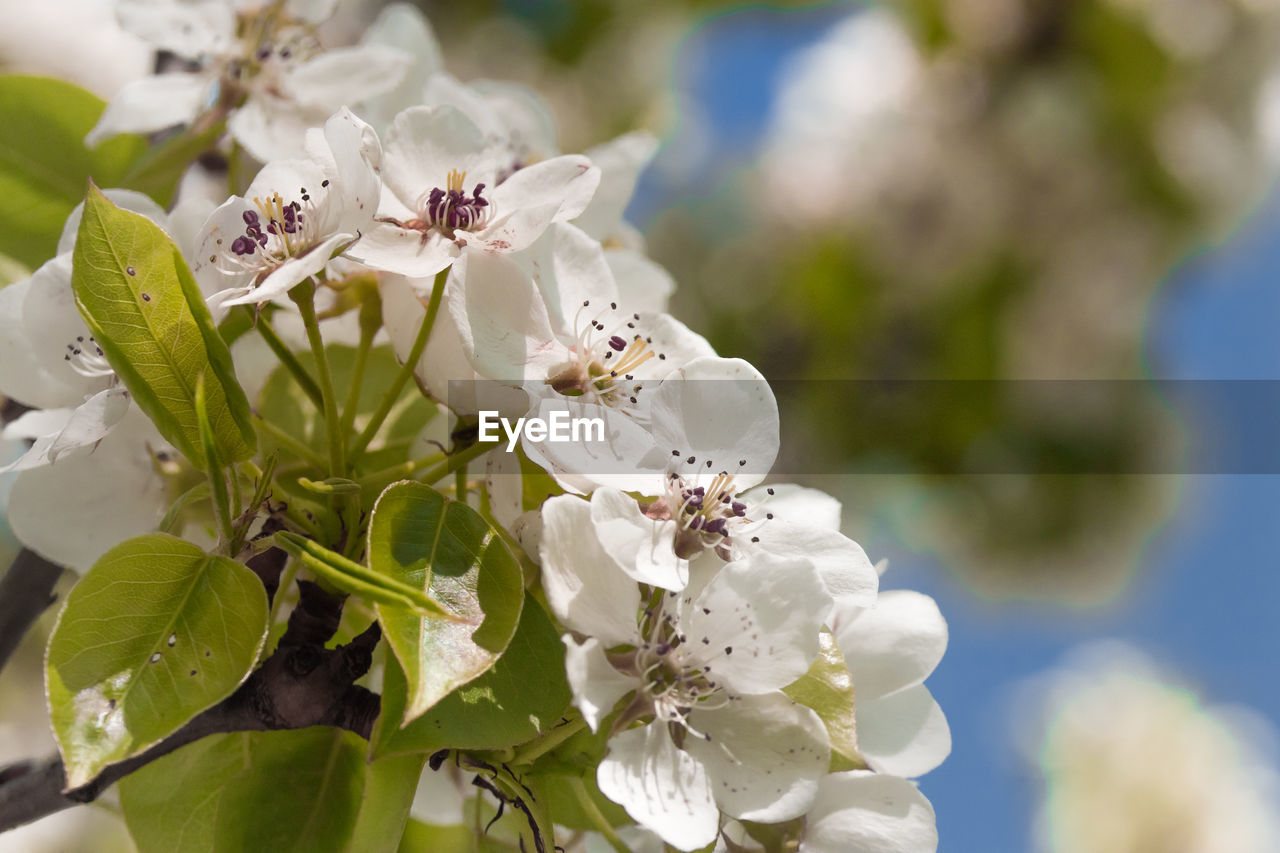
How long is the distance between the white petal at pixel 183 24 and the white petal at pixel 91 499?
8.4 inches

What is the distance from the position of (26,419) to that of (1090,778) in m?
1.78

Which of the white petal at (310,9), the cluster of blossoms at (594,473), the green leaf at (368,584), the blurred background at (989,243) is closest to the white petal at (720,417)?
the cluster of blossoms at (594,473)

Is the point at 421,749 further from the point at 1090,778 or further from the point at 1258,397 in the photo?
the point at 1090,778

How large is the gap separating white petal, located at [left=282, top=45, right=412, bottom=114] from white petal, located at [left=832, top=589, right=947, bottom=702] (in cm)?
30

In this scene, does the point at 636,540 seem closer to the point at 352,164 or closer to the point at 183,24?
the point at 352,164

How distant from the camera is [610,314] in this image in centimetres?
35

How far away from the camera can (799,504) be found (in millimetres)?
357

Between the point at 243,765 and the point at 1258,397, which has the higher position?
the point at 1258,397

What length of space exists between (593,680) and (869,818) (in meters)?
0.11

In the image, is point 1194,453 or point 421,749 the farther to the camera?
point 1194,453

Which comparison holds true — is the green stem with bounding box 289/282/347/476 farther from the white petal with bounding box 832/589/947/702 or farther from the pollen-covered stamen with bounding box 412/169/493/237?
the white petal with bounding box 832/589/947/702

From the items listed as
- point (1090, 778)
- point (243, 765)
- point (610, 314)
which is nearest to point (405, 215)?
point (610, 314)

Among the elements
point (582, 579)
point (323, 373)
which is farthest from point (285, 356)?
point (582, 579)

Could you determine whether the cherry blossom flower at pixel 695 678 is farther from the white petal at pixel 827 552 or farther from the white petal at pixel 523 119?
the white petal at pixel 523 119
